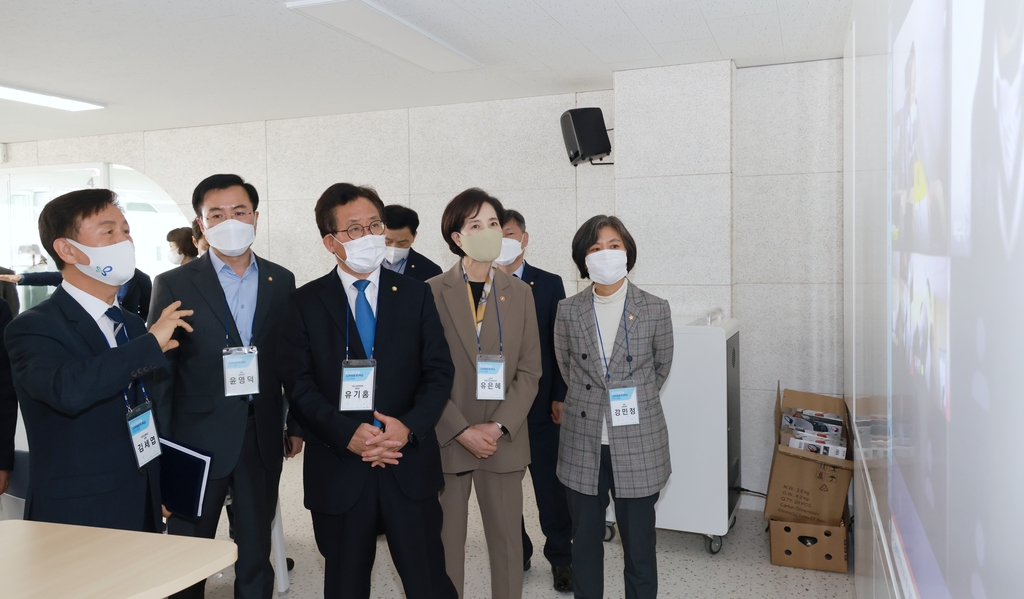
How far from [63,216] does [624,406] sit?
1894mm

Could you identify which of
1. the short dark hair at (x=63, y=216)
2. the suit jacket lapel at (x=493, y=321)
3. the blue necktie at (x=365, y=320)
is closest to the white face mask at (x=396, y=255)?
the suit jacket lapel at (x=493, y=321)

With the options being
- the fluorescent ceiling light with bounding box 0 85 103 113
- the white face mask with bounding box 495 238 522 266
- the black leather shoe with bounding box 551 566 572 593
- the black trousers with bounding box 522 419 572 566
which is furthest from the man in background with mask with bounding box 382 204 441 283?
the fluorescent ceiling light with bounding box 0 85 103 113

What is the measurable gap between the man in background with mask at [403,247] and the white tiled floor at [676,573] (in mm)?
1530

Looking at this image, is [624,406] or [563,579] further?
[563,579]

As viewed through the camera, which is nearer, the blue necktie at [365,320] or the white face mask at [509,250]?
the blue necktie at [365,320]

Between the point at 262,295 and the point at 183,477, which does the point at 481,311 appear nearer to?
the point at 262,295

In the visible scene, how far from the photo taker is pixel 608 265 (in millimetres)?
2682

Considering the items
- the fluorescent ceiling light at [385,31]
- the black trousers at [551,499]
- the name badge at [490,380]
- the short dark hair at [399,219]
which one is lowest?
the black trousers at [551,499]

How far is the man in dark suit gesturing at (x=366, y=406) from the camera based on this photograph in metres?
2.14

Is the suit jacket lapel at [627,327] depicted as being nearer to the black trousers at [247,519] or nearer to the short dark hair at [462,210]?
the short dark hair at [462,210]

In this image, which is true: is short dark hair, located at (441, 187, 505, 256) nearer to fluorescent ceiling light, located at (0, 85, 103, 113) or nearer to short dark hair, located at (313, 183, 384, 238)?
short dark hair, located at (313, 183, 384, 238)

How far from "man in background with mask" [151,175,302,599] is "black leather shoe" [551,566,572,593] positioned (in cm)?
128

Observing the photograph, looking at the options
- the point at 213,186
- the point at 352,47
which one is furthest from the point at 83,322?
the point at 352,47

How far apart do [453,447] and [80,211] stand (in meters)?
1.42
